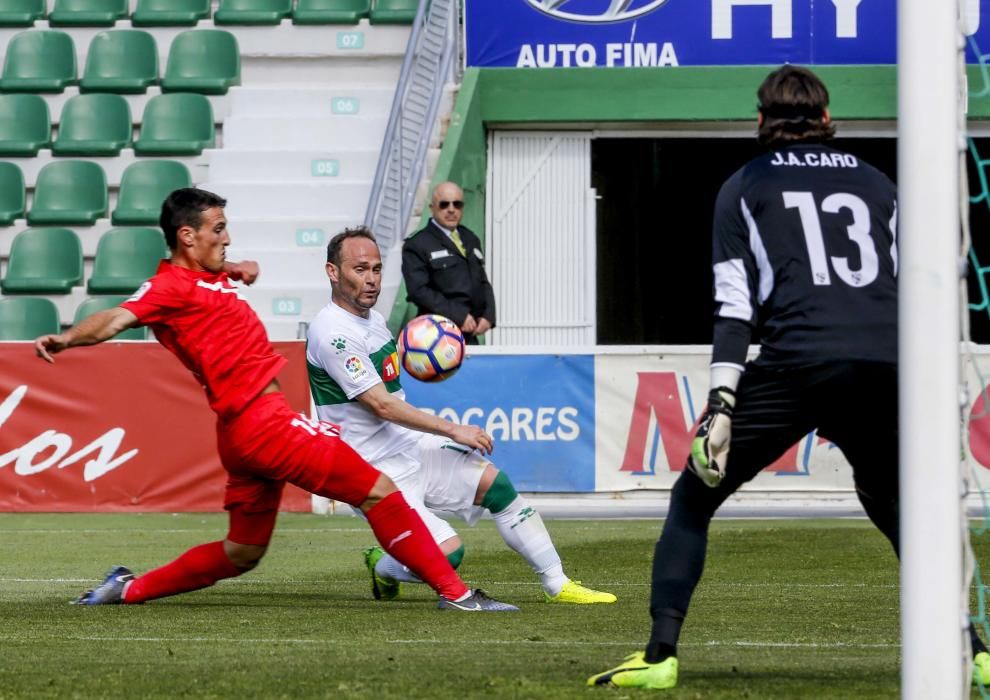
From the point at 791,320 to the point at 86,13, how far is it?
52.2ft

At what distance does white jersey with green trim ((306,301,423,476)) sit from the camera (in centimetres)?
762

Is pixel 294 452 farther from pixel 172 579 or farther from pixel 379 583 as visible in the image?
pixel 379 583

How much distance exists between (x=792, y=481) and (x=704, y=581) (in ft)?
15.8

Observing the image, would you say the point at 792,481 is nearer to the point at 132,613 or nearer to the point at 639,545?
the point at 639,545

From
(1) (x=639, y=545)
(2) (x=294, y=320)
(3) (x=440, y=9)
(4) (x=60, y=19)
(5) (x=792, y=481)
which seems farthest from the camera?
(4) (x=60, y=19)

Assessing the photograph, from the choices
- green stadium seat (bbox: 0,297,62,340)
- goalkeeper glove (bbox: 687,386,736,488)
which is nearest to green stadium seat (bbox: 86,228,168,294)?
green stadium seat (bbox: 0,297,62,340)

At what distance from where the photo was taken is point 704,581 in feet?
28.4

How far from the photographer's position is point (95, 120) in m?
18.4

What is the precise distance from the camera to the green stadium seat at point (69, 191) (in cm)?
1767

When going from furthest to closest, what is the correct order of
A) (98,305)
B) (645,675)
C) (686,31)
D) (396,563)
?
(686,31) < (98,305) < (396,563) < (645,675)

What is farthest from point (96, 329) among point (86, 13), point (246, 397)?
point (86, 13)

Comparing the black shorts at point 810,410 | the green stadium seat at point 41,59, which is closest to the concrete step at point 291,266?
the green stadium seat at point 41,59

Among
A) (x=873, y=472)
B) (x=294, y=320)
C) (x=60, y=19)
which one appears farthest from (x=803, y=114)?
(x=60, y=19)

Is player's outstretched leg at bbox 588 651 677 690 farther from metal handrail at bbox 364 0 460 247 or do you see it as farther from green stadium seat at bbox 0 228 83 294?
green stadium seat at bbox 0 228 83 294
